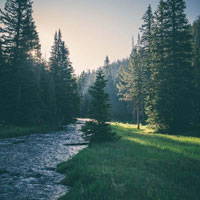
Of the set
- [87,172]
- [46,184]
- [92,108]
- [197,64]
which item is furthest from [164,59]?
[46,184]

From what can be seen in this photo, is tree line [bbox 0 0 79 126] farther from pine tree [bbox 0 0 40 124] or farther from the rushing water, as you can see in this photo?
the rushing water

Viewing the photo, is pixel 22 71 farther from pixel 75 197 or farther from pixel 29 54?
pixel 75 197

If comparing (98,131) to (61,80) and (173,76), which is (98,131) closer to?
(173,76)

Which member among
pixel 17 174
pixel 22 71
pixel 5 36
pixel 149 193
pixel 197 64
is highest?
pixel 5 36

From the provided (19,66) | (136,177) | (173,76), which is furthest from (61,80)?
(136,177)

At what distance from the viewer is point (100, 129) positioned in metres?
21.5

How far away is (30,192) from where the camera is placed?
320 inches

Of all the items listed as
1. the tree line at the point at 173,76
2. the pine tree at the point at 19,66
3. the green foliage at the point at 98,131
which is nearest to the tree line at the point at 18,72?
A: the pine tree at the point at 19,66

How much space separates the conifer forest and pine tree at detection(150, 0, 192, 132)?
0.43 ft

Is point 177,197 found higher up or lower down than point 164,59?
lower down

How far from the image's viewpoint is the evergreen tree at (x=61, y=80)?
4103cm

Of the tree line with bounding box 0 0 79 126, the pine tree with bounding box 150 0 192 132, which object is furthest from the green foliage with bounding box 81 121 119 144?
the tree line with bounding box 0 0 79 126

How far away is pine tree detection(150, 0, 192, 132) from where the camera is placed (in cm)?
2603

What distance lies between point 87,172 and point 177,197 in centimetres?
500
